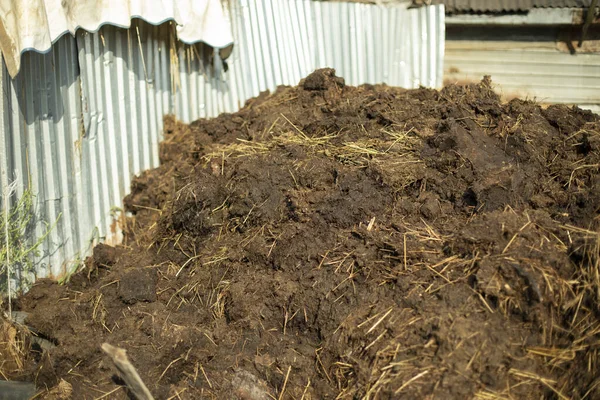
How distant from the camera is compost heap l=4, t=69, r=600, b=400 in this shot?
13.4 feet

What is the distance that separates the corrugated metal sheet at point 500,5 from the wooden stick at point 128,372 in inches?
211

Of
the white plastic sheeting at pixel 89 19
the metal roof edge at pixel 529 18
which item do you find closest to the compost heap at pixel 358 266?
the white plastic sheeting at pixel 89 19

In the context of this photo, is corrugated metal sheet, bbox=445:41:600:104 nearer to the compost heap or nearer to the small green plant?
the compost heap

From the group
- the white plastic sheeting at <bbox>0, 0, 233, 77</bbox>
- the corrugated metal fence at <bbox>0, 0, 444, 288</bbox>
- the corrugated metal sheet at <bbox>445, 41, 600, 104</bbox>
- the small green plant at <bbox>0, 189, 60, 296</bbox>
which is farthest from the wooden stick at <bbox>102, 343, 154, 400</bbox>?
the corrugated metal sheet at <bbox>445, 41, 600, 104</bbox>

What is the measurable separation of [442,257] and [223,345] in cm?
168

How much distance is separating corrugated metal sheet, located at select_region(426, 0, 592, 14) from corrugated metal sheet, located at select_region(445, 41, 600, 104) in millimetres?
477

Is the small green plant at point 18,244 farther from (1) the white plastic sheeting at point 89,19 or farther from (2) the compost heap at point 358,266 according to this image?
(1) the white plastic sheeting at point 89,19

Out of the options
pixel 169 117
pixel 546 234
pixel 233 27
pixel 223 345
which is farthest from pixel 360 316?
pixel 233 27

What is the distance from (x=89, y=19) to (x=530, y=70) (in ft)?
16.7

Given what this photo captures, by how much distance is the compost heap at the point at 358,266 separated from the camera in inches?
161

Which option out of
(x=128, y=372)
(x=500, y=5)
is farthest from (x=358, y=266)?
(x=500, y=5)

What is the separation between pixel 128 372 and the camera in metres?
3.95

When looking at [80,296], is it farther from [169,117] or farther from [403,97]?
[403,97]

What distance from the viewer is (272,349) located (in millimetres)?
4660
